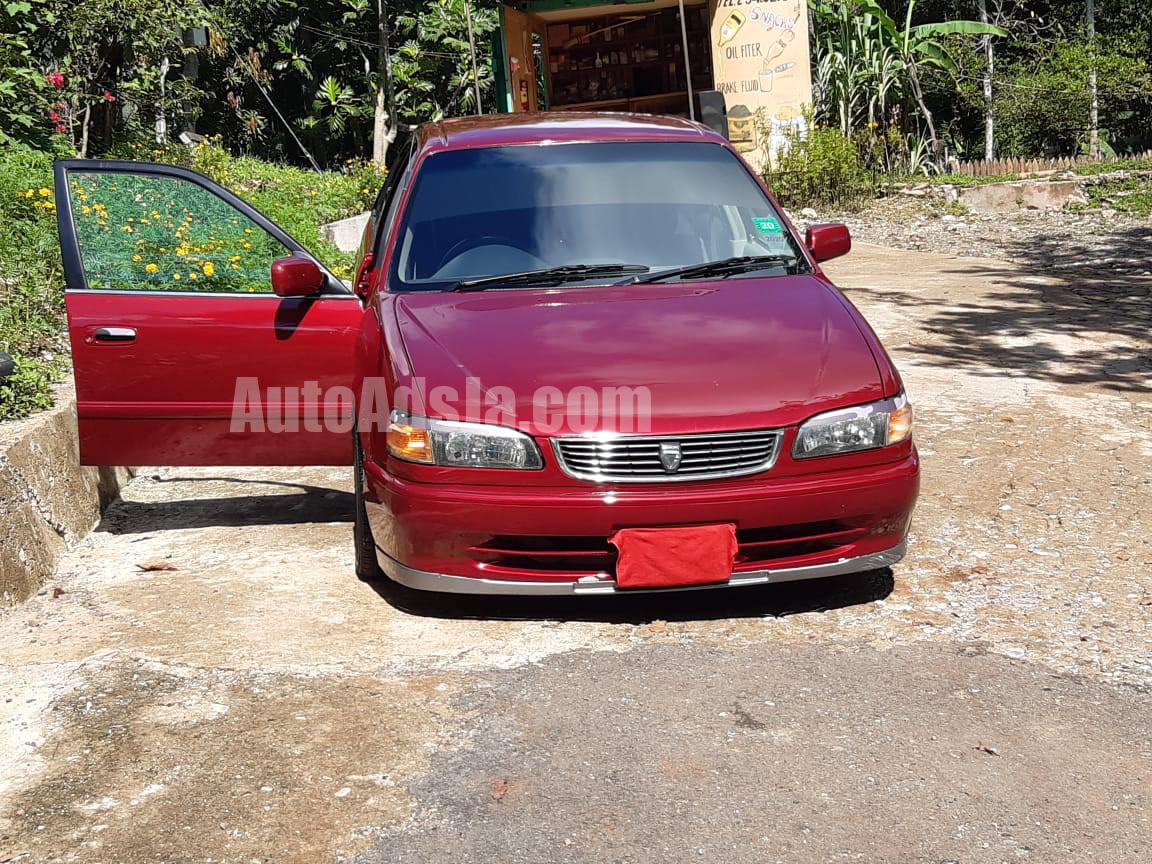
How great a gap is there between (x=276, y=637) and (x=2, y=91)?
8617 millimetres

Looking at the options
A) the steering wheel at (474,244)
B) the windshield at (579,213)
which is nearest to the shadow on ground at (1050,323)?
the windshield at (579,213)

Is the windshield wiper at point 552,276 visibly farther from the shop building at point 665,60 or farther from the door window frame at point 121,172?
the shop building at point 665,60

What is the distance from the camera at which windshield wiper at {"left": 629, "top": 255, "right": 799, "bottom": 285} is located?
472 cm

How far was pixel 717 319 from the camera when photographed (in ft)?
14.2

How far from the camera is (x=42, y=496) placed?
16.9 feet

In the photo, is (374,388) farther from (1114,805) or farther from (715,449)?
(1114,805)

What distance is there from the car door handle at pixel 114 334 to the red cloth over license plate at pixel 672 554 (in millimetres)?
2306

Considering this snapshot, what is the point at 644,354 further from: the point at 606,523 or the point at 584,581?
the point at 584,581

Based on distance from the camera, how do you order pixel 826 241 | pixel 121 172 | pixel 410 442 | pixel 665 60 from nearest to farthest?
pixel 410 442, pixel 121 172, pixel 826 241, pixel 665 60

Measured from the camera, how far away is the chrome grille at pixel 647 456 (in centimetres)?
380

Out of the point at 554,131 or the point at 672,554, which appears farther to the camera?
the point at 554,131

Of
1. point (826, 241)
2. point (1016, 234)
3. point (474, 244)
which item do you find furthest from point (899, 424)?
point (1016, 234)

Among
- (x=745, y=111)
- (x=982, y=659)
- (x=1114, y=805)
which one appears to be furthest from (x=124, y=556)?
(x=745, y=111)

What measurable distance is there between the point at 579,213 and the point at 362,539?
1532 mm
